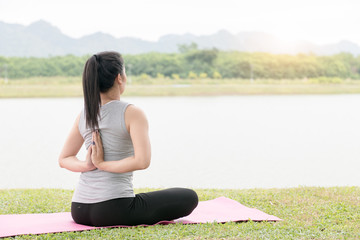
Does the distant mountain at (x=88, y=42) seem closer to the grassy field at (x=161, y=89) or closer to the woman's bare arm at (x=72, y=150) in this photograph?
the grassy field at (x=161, y=89)

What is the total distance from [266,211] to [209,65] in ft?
83.9

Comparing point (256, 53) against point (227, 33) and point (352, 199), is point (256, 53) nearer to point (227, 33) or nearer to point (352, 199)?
point (227, 33)

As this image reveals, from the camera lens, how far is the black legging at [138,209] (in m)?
2.12

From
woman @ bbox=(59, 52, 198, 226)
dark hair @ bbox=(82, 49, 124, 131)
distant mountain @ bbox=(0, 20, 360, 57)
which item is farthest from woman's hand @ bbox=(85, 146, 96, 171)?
distant mountain @ bbox=(0, 20, 360, 57)

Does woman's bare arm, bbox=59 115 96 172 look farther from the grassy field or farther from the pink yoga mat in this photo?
the grassy field

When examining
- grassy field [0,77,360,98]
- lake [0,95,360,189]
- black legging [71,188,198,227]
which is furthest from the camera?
grassy field [0,77,360,98]

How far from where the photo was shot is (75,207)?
2.17 metres

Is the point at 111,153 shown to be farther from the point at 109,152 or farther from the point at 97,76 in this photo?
the point at 97,76

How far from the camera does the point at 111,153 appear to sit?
6.81 ft

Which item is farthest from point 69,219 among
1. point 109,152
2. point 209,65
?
point 209,65

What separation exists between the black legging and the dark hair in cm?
35

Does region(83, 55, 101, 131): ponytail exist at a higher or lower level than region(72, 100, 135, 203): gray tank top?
higher

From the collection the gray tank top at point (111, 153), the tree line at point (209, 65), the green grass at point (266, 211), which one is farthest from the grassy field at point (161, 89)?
the gray tank top at point (111, 153)

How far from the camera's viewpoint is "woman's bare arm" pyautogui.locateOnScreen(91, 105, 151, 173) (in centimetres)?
200
